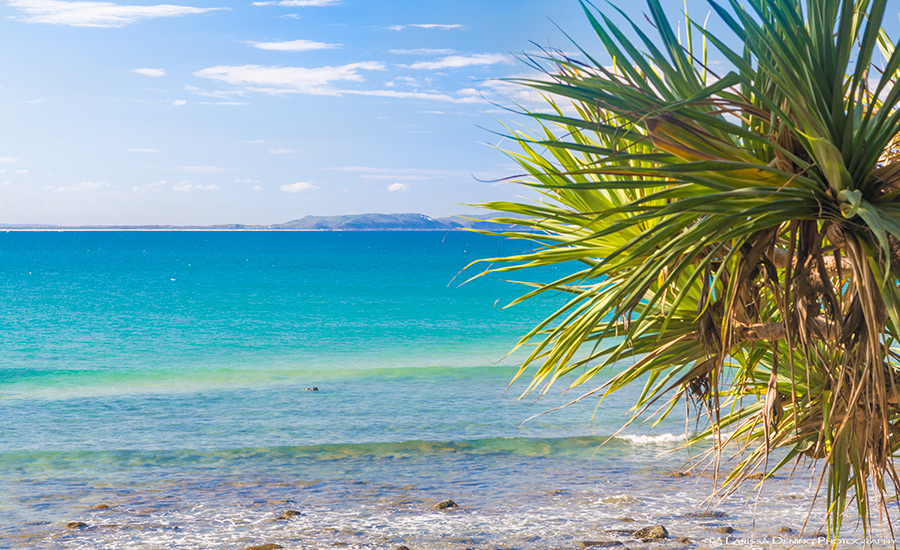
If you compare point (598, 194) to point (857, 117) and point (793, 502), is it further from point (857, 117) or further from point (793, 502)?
point (793, 502)

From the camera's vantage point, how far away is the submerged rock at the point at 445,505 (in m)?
8.09

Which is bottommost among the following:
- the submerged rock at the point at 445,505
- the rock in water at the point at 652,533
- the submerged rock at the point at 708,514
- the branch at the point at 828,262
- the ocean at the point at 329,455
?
the ocean at the point at 329,455

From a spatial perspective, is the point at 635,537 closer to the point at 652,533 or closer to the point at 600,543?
the point at 652,533

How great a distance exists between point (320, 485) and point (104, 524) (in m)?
2.46

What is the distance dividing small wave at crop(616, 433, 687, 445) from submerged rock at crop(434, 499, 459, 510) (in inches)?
155

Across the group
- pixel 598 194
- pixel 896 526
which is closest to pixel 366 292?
pixel 896 526

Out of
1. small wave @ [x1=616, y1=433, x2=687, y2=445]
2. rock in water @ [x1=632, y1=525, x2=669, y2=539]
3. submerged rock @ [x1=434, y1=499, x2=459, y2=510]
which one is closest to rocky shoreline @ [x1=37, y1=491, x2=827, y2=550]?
rock in water @ [x1=632, y1=525, x2=669, y2=539]

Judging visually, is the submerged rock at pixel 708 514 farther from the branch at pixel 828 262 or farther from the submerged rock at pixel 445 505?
the branch at pixel 828 262

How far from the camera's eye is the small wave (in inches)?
441

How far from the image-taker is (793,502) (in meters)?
→ 8.23

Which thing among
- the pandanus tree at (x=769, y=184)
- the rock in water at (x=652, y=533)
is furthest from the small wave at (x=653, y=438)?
the pandanus tree at (x=769, y=184)

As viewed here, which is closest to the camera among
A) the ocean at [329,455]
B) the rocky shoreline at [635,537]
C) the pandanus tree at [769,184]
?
the pandanus tree at [769,184]

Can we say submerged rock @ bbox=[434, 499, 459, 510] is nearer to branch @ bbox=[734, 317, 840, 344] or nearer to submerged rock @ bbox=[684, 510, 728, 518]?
submerged rock @ bbox=[684, 510, 728, 518]

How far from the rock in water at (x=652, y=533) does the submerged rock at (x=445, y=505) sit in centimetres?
196
